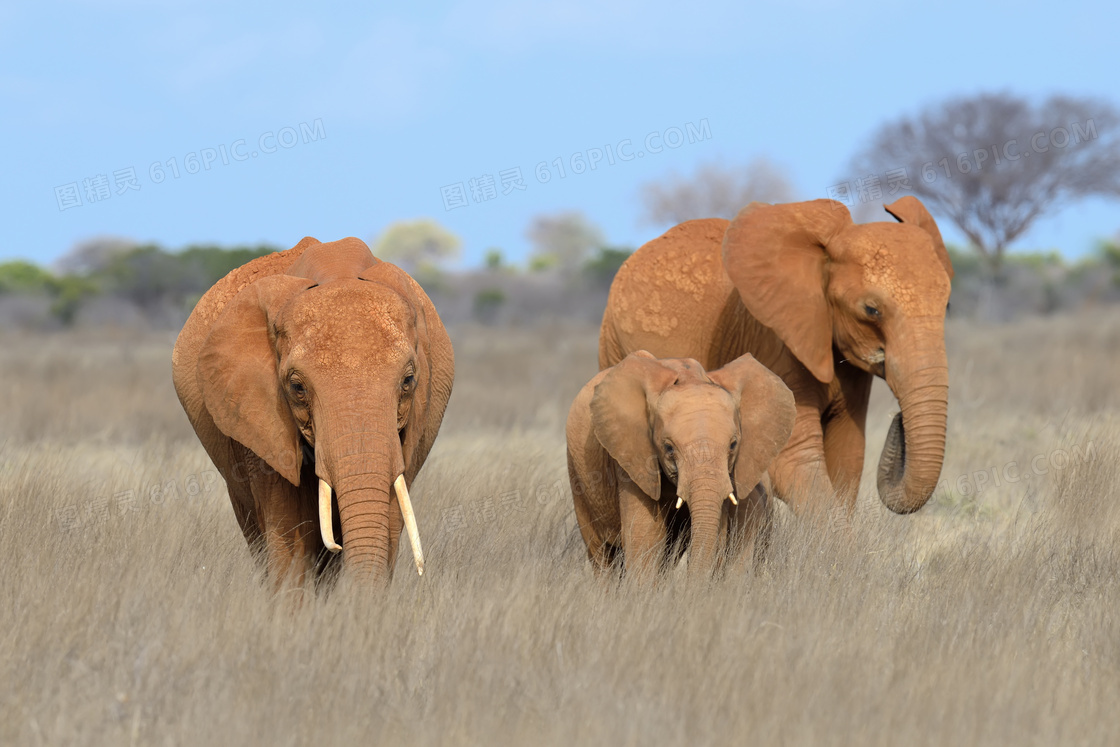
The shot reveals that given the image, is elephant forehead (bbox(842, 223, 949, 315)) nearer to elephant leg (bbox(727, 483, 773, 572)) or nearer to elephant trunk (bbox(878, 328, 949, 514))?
elephant trunk (bbox(878, 328, 949, 514))

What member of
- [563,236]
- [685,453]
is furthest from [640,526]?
[563,236]

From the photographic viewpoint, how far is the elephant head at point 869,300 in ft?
24.3

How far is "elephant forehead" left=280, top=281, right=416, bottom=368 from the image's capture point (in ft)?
17.6

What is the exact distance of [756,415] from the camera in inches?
249

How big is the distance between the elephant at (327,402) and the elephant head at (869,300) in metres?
2.17

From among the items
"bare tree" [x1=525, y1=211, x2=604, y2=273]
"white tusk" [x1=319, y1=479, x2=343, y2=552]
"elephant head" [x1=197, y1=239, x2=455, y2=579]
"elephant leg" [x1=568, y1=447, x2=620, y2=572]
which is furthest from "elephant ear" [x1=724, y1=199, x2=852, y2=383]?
"bare tree" [x1=525, y1=211, x2=604, y2=273]

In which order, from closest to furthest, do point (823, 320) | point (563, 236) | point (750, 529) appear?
1. point (750, 529)
2. point (823, 320)
3. point (563, 236)

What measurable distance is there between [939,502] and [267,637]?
6.25 metres

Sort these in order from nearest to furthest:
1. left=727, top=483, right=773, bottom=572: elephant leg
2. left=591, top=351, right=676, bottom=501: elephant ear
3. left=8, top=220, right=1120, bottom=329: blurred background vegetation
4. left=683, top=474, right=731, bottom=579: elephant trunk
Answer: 1. left=683, top=474, right=731, bottom=579: elephant trunk
2. left=591, top=351, right=676, bottom=501: elephant ear
3. left=727, top=483, right=773, bottom=572: elephant leg
4. left=8, top=220, right=1120, bottom=329: blurred background vegetation

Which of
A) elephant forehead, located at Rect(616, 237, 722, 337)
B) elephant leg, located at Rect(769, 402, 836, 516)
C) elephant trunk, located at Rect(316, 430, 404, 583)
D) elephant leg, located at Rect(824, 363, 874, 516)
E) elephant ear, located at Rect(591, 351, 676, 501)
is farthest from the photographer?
elephant forehead, located at Rect(616, 237, 722, 337)

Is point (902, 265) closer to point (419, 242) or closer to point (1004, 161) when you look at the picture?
point (1004, 161)

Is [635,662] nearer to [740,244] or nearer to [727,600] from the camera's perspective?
[727,600]

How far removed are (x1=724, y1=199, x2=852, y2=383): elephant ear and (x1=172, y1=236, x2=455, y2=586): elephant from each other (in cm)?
209

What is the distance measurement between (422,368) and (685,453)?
1145 millimetres
